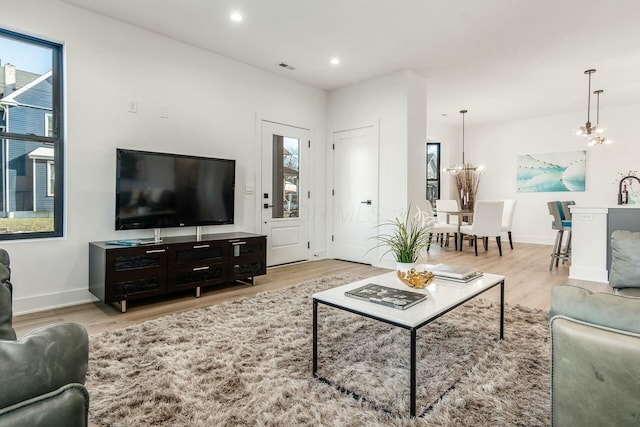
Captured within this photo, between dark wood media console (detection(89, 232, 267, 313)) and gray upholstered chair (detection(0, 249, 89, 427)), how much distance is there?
2702 mm

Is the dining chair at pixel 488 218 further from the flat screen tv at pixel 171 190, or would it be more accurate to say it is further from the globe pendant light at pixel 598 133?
the flat screen tv at pixel 171 190

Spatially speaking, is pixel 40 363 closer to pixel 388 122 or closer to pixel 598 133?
pixel 388 122

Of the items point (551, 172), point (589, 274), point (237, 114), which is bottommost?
point (589, 274)

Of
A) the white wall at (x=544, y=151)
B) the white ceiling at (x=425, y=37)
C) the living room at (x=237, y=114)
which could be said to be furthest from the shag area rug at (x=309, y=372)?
the white wall at (x=544, y=151)

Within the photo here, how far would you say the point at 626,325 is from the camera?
92 centimetres

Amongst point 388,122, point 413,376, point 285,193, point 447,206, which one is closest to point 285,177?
point 285,193

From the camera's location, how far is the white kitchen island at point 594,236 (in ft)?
13.5

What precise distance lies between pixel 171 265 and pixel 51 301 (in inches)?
42.7

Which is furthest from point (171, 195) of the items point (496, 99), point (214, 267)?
point (496, 99)

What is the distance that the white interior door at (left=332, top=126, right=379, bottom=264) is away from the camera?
17.5 ft

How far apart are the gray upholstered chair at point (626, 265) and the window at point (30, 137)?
14.8ft

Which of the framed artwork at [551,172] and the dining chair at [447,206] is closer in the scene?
the framed artwork at [551,172]

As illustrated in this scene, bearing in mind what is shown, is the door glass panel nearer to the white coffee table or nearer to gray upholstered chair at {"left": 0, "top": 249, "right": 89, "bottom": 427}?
the white coffee table

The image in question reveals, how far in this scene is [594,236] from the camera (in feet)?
14.3
